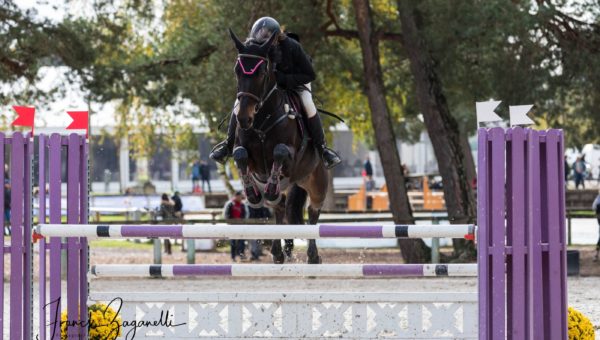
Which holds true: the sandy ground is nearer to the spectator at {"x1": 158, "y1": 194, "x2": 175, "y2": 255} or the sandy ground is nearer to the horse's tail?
the spectator at {"x1": 158, "y1": 194, "x2": 175, "y2": 255}

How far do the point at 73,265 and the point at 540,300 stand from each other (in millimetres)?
2869

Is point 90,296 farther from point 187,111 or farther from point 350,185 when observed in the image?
point 350,185

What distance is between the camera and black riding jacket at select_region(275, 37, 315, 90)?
851 cm

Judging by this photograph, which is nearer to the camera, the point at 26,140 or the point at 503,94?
the point at 26,140

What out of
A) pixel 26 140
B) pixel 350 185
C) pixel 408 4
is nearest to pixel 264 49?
pixel 26 140

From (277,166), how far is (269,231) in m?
1.77

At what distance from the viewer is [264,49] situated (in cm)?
798

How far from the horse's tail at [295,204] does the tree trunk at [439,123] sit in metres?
10.0

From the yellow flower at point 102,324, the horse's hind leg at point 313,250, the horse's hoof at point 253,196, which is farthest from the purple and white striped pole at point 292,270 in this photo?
the horse's hind leg at point 313,250

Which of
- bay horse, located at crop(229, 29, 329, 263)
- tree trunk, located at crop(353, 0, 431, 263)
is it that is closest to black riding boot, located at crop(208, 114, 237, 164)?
bay horse, located at crop(229, 29, 329, 263)

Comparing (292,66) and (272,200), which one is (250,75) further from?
(272,200)

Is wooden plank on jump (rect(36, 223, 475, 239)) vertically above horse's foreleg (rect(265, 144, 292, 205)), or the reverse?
horse's foreleg (rect(265, 144, 292, 205))

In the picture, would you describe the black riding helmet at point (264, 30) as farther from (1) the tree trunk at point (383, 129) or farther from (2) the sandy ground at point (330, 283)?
(1) the tree trunk at point (383, 129)

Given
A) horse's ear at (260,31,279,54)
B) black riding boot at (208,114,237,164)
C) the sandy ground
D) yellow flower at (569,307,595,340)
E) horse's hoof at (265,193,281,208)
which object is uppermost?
horse's ear at (260,31,279,54)
